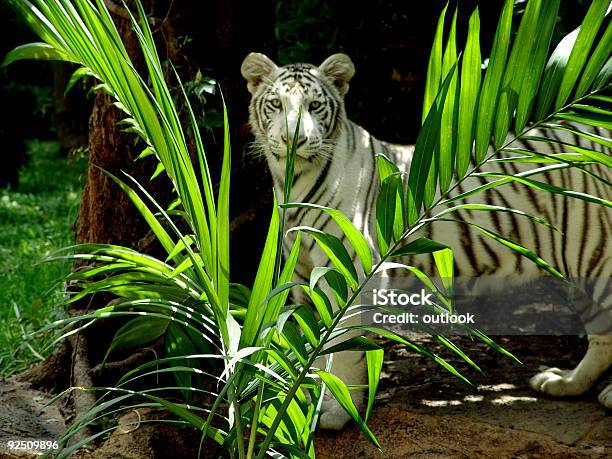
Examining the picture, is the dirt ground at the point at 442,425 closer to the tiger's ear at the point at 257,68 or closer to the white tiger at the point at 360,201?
the white tiger at the point at 360,201

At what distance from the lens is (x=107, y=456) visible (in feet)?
10.8

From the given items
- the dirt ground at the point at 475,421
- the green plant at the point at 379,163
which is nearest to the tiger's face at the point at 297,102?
the green plant at the point at 379,163

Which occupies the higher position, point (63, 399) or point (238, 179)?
point (238, 179)

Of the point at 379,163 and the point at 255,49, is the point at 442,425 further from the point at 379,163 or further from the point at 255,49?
the point at 255,49

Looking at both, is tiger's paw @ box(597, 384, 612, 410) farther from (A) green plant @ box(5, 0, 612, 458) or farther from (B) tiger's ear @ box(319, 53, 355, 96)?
(B) tiger's ear @ box(319, 53, 355, 96)

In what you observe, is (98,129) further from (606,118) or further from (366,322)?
(606,118)

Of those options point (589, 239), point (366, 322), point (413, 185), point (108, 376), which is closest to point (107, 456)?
point (108, 376)

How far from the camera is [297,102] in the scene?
3.32 meters

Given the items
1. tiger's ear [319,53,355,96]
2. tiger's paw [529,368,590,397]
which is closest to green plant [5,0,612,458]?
tiger's ear [319,53,355,96]

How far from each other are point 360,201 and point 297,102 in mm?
493

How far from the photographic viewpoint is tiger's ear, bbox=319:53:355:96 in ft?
11.4

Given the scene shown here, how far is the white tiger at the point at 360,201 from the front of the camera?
3385 millimetres

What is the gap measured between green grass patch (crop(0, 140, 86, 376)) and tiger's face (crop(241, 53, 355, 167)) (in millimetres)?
1048

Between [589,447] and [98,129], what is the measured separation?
2.64 m
